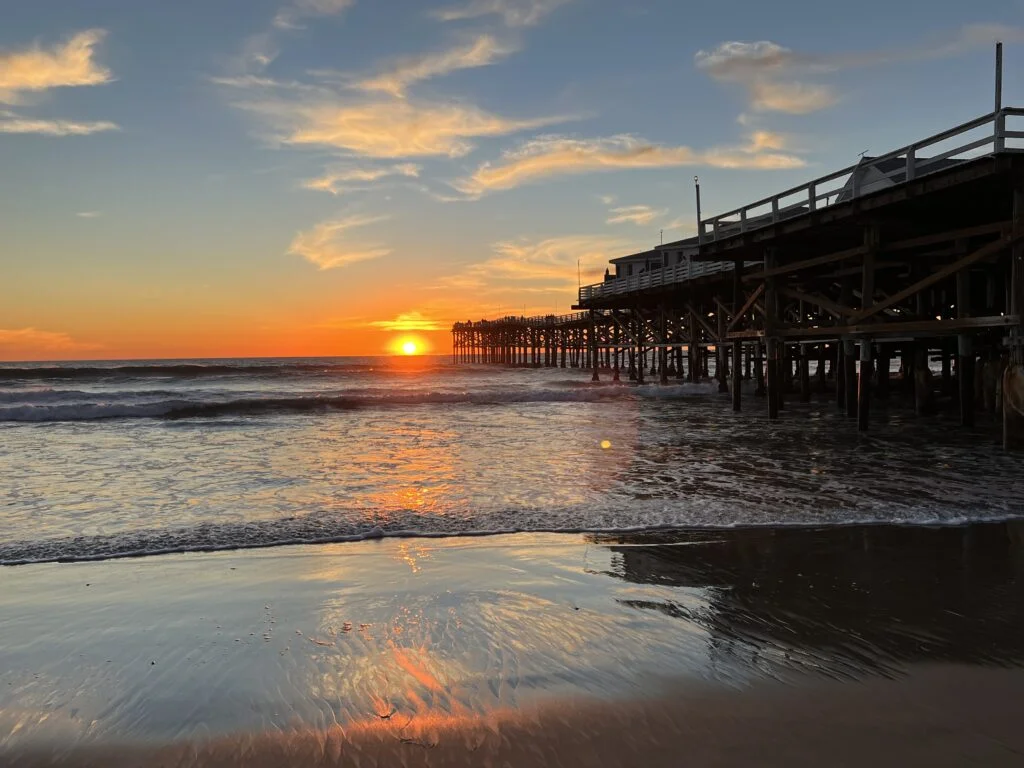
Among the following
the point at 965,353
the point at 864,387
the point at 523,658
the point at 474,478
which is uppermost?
the point at 965,353

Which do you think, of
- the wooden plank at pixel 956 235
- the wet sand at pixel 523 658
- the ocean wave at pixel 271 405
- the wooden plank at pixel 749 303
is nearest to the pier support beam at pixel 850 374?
the wooden plank at pixel 749 303

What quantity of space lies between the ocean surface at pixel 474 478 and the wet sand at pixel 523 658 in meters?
1.23

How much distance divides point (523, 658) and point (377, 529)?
11.9 feet

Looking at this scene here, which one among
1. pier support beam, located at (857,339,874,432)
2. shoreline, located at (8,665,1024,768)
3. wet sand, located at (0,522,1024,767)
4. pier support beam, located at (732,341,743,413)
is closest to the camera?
shoreline, located at (8,665,1024,768)

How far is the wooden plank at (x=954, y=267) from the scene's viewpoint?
37.1 ft

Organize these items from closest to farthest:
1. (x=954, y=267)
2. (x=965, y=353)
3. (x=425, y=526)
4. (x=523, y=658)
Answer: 1. (x=523, y=658)
2. (x=425, y=526)
3. (x=954, y=267)
4. (x=965, y=353)

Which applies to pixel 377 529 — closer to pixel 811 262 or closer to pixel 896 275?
pixel 811 262

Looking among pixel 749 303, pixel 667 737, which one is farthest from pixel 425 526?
pixel 749 303

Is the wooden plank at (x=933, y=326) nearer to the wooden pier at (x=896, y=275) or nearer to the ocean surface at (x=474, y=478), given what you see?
the wooden pier at (x=896, y=275)

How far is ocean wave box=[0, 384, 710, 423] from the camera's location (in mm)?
25609

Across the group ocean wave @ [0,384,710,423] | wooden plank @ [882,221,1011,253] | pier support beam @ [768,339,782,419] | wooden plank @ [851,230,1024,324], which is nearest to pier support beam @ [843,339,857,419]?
pier support beam @ [768,339,782,419]

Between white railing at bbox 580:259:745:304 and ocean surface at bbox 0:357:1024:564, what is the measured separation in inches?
366

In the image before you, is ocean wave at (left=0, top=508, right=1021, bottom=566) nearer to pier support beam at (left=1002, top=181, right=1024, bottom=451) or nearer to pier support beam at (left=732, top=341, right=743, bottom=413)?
pier support beam at (left=1002, top=181, right=1024, bottom=451)

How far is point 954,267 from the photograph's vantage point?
41.2 ft
